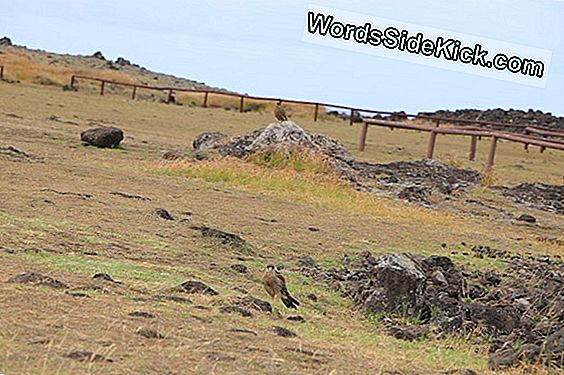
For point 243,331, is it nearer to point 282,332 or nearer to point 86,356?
point 282,332

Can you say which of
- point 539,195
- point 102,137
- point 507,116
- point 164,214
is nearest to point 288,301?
point 164,214

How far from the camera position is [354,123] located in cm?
4081

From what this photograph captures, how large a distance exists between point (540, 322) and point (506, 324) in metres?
0.37

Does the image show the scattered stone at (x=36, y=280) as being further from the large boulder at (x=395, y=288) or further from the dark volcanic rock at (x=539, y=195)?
the dark volcanic rock at (x=539, y=195)

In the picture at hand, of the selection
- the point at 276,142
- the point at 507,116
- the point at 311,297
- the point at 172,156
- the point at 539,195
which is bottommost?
the point at 311,297

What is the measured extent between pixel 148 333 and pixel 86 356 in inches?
27.4

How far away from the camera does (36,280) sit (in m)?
7.03

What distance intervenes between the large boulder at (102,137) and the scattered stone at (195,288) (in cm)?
1170

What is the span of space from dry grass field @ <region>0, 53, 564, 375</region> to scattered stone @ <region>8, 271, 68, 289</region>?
7 cm

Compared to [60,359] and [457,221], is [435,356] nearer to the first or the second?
[60,359]

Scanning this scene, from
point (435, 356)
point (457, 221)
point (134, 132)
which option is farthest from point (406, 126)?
point (435, 356)

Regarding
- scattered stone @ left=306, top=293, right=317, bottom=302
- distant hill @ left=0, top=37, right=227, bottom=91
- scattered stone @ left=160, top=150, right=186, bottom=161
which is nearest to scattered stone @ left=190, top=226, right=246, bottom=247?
scattered stone @ left=306, top=293, right=317, bottom=302

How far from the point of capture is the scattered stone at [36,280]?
275 inches

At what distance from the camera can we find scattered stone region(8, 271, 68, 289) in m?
6.99
